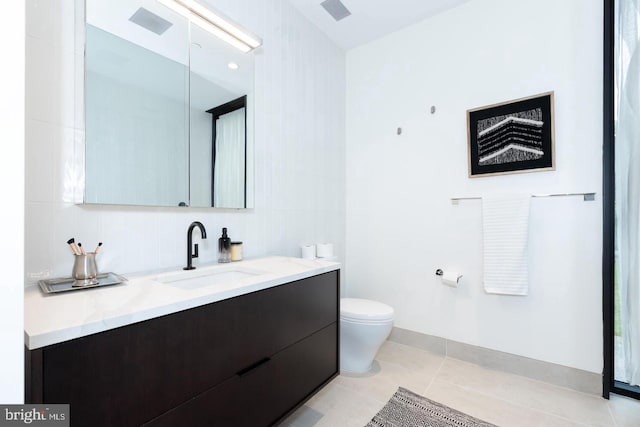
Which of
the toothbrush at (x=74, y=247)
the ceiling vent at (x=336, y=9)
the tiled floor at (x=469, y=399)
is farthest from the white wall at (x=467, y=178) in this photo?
the toothbrush at (x=74, y=247)

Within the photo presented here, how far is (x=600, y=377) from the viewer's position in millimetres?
1734

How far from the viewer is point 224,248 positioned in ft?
5.41

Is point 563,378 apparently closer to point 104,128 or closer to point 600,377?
point 600,377

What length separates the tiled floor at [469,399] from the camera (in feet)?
5.06

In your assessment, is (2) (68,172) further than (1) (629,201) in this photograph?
No

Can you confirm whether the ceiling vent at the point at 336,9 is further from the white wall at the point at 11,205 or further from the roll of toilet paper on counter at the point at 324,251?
the white wall at the point at 11,205

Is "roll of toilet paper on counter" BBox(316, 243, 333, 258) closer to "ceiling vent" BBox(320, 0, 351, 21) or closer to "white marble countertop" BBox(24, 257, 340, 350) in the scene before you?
"white marble countertop" BBox(24, 257, 340, 350)

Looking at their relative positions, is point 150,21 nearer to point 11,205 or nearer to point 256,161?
point 256,161

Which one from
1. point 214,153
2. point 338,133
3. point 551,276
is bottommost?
point 551,276

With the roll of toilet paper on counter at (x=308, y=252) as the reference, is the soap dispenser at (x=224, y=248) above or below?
above

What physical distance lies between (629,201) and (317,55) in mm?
2250

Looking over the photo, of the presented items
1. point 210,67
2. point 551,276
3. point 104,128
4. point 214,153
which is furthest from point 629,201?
point 104,128

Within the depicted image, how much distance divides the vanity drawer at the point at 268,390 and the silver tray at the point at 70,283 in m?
0.51

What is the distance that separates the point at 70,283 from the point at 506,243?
7.58 ft
